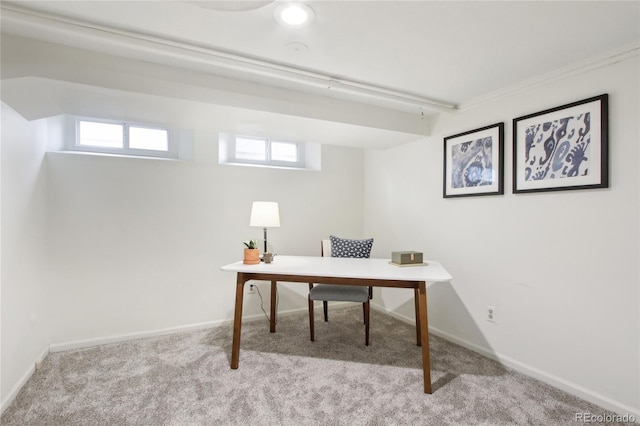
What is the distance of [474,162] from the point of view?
251cm

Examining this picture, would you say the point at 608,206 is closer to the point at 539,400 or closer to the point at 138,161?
the point at 539,400

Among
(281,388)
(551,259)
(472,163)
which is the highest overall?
(472,163)

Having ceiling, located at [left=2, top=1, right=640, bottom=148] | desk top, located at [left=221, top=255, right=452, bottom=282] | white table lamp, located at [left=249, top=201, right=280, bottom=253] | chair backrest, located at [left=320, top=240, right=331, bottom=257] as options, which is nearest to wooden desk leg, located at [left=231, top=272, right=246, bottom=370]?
desk top, located at [left=221, top=255, right=452, bottom=282]

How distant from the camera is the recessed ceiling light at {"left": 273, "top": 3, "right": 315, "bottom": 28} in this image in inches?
54.1

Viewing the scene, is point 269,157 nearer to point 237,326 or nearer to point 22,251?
point 237,326

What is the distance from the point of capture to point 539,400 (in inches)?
72.4

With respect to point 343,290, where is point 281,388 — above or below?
below

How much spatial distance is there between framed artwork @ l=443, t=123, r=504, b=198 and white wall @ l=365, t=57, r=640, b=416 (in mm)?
68

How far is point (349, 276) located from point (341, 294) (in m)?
0.58

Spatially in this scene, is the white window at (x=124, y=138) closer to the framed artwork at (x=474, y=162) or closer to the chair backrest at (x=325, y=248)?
the chair backrest at (x=325, y=248)

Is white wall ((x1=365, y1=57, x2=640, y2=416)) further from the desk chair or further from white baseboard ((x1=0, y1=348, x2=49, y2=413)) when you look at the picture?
white baseboard ((x1=0, y1=348, x2=49, y2=413))

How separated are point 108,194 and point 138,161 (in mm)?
393

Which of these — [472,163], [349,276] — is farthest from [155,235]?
[472,163]

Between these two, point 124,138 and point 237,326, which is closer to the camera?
point 237,326
